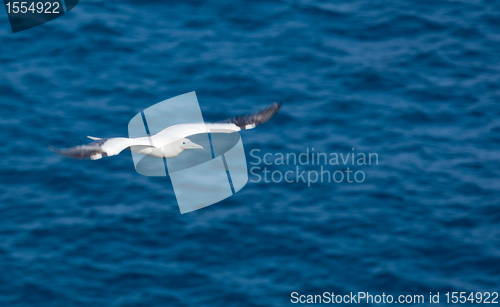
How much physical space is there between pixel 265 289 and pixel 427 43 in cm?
1103

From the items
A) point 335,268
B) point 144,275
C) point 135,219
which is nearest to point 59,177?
point 135,219

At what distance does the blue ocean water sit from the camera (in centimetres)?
1745

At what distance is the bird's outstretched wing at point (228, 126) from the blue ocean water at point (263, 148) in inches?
80.9

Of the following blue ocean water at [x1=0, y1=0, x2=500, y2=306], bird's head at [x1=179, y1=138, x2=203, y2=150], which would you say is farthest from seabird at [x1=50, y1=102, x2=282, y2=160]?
blue ocean water at [x1=0, y1=0, x2=500, y2=306]

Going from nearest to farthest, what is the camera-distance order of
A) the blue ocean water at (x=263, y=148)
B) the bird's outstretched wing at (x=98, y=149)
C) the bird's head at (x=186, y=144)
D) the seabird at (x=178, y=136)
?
the bird's outstretched wing at (x=98, y=149) → the seabird at (x=178, y=136) → the blue ocean water at (x=263, y=148) → the bird's head at (x=186, y=144)

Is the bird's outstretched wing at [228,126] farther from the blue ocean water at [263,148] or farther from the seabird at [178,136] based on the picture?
the blue ocean water at [263,148]

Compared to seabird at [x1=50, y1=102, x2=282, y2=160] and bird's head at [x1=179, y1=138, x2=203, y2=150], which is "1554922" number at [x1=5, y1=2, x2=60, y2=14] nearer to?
seabird at [x1=50, y1=102, x2=282, y2=160]

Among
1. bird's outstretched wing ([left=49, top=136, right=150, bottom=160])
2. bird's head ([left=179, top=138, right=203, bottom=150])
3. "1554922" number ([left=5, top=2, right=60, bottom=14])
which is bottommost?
bird's outstretched wing ([left=49, top=136, right=150, bottom=160])

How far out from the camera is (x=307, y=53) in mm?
24016

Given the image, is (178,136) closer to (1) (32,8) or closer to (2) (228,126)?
(2) (228,126)

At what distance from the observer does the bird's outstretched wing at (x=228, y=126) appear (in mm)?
17281

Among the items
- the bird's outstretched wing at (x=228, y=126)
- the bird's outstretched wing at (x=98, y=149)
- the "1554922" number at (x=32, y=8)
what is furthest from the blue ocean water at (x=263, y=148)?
the bird's outstretched wing at (x=98, y=149)

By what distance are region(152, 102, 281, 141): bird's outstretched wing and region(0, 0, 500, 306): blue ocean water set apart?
6.74 ft

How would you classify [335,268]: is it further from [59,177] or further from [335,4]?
[335,4]
